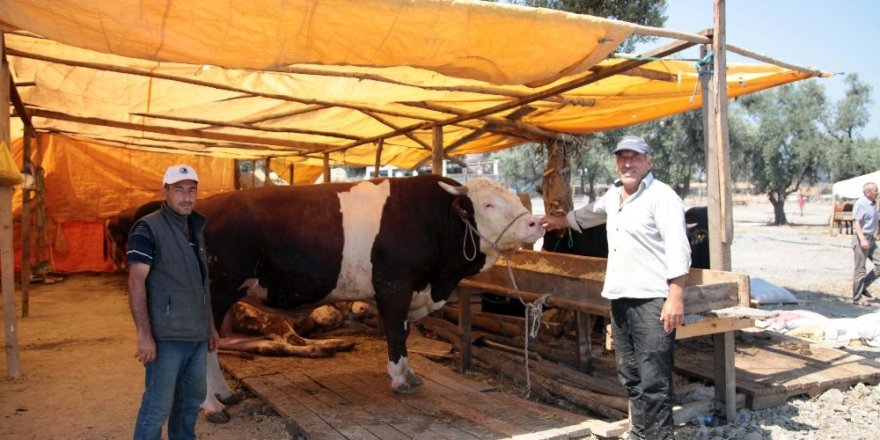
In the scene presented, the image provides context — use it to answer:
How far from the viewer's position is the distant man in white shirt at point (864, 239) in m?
9.71

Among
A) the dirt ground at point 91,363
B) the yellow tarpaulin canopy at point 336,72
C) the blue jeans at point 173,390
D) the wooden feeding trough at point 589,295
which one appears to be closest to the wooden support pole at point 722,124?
the yellow tarpaulin canopy at point 336,72

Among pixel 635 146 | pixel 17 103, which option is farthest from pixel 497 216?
pixel 17 103

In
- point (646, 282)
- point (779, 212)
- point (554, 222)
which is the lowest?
point (646, 282)

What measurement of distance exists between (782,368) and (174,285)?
518cm

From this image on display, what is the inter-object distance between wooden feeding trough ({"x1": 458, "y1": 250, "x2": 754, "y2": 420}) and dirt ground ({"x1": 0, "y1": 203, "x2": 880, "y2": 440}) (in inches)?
87.8

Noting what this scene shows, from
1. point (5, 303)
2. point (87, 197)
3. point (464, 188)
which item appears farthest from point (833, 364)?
point (87, 197)

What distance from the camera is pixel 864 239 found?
983 cm

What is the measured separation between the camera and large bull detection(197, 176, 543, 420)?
5.16 meters

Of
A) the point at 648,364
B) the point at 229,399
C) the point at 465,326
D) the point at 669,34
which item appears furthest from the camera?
A: the point at 465,326

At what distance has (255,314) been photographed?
7215mm

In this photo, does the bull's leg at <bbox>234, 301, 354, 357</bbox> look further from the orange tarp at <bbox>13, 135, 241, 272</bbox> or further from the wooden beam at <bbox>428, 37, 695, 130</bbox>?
the orange tarp at <bbox>13, 135, 241, 272</bbox>

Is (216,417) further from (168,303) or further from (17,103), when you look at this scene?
(17,103)

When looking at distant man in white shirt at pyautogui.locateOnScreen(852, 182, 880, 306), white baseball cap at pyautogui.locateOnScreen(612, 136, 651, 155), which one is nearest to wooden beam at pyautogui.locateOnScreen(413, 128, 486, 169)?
white baseball cap at pyautogui.locateOnScreen(612, 136, 651, 155)

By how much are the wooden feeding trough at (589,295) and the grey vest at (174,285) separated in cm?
276
